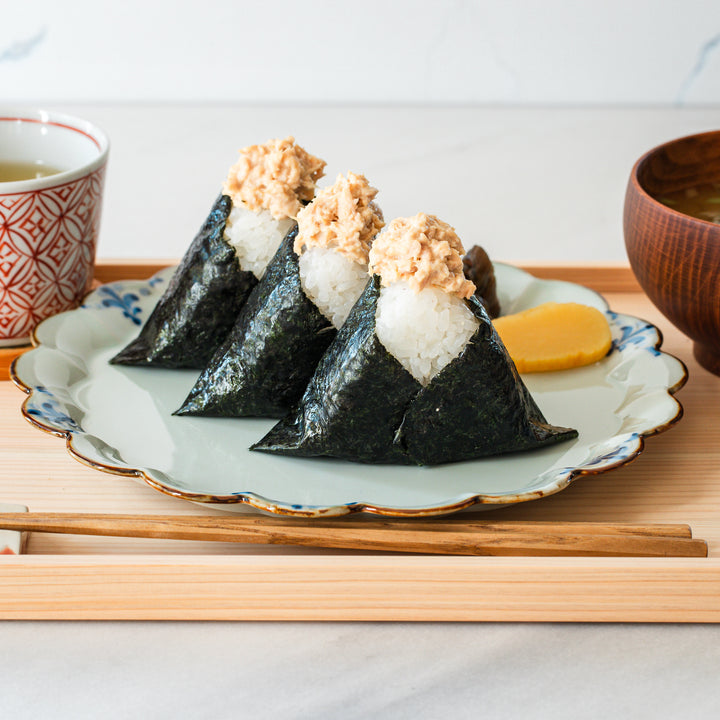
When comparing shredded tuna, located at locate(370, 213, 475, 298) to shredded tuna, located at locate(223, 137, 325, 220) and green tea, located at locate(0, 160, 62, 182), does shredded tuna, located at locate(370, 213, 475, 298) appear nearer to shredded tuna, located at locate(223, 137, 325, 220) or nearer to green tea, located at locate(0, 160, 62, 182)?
shredded tuna, located at locate(223, 137, 325, 220)

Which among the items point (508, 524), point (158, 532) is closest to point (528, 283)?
point (508, 524)

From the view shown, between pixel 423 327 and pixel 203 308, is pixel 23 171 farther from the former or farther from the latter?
pixel 423 327

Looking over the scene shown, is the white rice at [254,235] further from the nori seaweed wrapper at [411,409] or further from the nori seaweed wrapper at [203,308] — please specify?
the nori seaweed wrapper at [411,409]

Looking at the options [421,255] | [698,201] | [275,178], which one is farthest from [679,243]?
[275,178]

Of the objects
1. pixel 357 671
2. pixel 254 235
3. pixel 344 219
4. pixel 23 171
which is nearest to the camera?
pixel 357 671

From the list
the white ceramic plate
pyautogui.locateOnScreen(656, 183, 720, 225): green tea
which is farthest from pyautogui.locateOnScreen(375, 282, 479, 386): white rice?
pyautogui.locateOnScreen(656, 183, 720, 225): green tea

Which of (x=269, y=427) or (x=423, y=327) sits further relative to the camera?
(x=269, y=427)

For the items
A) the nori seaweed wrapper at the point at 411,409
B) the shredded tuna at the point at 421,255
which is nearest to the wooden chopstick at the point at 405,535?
the nori seaweed wrapper at the point at 411,409
